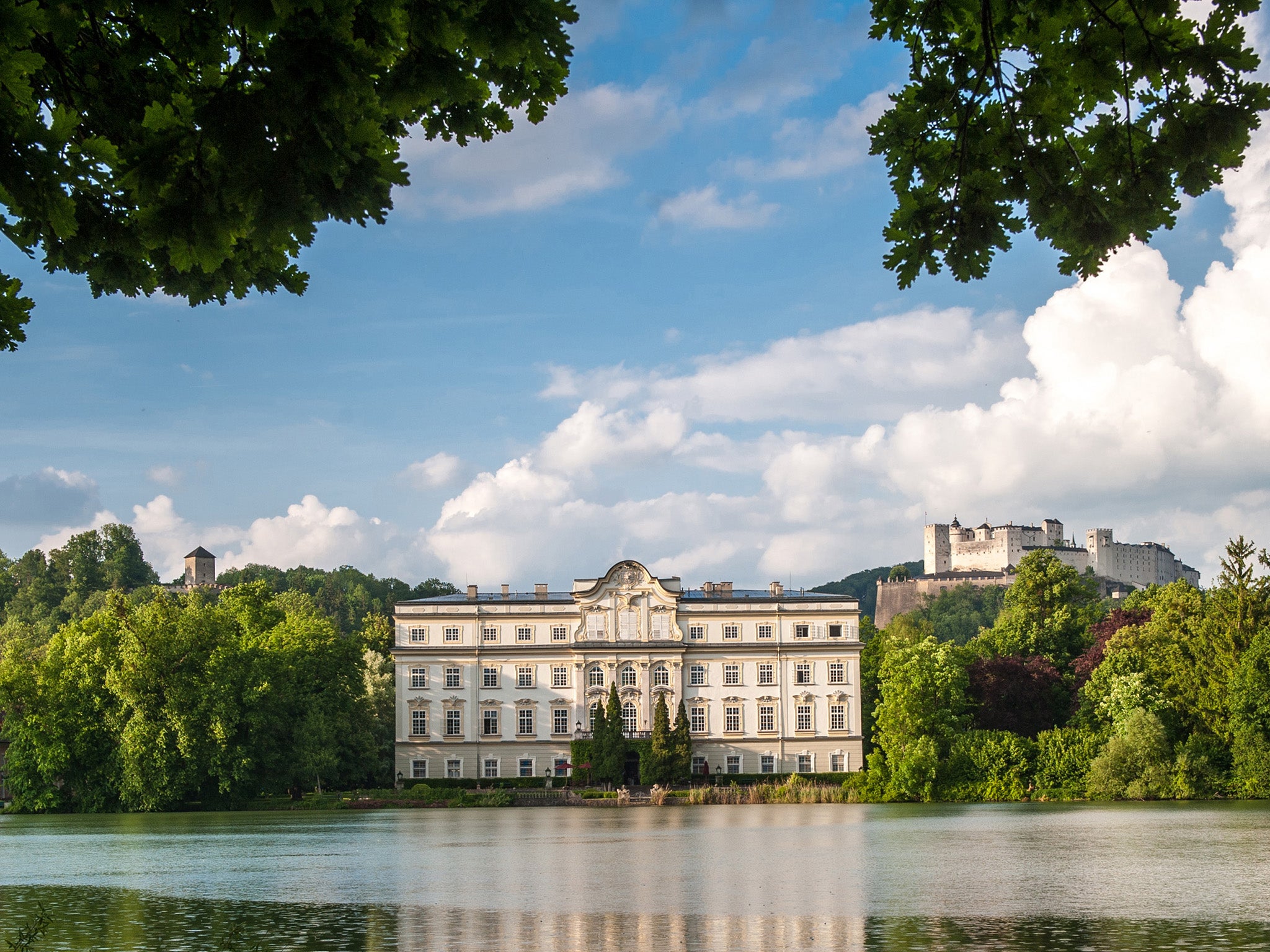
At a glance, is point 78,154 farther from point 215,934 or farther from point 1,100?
point 215,934

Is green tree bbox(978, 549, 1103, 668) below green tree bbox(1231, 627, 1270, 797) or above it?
above

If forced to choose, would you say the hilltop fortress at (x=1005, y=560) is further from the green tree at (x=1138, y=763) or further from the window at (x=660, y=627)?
the green tree at (x=1138, y=763)

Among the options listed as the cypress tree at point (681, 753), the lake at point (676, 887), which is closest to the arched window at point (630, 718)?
the cypress tree at point (681, 753)

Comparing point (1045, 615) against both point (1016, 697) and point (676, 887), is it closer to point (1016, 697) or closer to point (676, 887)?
point (1016, 697)

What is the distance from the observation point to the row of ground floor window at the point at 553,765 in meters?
70.9

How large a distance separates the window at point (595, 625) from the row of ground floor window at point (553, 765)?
683 centimetres

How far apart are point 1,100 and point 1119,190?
532 cm

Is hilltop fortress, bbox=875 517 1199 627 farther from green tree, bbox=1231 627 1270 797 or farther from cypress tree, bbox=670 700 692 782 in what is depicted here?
green tree, bbox=1231 627 1270 797

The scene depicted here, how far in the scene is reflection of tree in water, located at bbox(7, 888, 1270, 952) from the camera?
46.4 ft

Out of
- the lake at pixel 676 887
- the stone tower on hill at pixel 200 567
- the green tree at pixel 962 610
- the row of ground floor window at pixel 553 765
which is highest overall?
the stone tower on hill at pixel 200 567

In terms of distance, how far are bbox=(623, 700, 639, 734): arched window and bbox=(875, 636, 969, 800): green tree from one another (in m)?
16.8

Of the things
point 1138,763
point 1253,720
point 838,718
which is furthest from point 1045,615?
point 1253,720

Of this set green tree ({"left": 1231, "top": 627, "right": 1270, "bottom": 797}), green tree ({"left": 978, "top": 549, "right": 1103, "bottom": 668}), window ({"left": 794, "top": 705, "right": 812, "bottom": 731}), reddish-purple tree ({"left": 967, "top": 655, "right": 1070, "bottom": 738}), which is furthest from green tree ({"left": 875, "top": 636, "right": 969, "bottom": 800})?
window ({"left": 794, "top": 705, "right": 812, "bottom": 731})

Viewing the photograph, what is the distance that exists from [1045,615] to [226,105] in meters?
65.5
